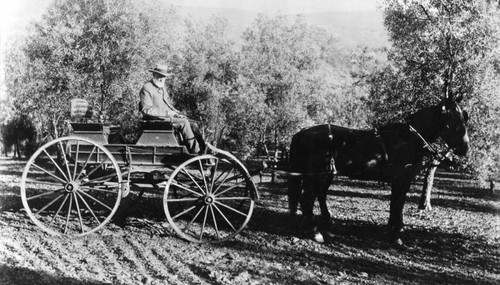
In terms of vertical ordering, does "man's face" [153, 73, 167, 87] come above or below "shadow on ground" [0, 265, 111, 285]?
above

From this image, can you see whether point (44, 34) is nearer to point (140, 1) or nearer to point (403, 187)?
point (140, 1)

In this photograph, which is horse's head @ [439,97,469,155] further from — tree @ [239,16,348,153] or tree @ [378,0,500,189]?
tree @ [239,16,348,153]

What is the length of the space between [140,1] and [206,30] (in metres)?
16.0

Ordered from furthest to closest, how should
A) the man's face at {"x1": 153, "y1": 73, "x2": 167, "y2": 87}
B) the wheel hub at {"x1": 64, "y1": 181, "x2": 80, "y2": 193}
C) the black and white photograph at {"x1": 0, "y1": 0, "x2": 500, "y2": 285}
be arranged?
the man's face at {"x1": 153, "y1": 73, "x2": 167, "y2": 87}
the wheel hub at {"x1": 64, "y1": 181, "x2": 80, "y2": 193}
the black and white photograph at {"x1": 0, "y1": 0, "x2": 500, "y2": 285}

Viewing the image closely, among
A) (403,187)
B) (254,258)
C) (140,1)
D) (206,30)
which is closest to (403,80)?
(403,187)

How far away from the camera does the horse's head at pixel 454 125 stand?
7.19m

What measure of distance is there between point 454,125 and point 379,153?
143cm

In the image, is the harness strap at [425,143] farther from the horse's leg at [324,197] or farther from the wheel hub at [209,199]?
the wheel hub at [209,199]

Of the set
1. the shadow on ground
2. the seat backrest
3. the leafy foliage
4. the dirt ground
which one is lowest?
the shadow on ground

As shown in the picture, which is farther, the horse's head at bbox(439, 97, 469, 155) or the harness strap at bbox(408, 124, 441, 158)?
the harness strap at bbox(408, 124, 441, 158)

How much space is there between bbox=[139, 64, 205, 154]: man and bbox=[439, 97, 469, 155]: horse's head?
4.54 metres

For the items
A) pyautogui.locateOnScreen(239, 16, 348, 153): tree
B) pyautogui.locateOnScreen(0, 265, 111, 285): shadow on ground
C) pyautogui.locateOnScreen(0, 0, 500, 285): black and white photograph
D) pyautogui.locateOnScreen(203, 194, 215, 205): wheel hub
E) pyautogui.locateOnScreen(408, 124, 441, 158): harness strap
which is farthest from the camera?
pyautogui.locateOnScreen(239, 16, 348, 153): tree

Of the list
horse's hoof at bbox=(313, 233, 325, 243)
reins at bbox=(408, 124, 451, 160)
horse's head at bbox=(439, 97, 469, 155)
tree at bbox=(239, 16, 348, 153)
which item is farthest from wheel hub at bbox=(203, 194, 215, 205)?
tree at bbox=(239, 16, 348, 153)

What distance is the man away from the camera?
6928 mm
